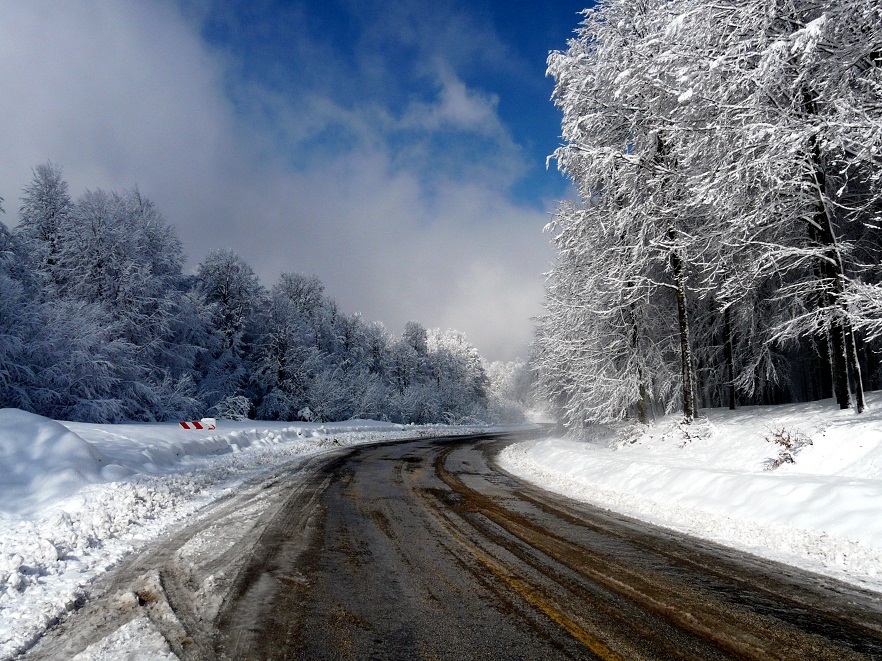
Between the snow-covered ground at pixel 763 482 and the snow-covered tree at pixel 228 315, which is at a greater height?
the snow-covered tree at pixel 228 315

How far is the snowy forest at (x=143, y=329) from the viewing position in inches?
777

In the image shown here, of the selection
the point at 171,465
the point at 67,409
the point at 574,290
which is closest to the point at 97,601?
the point at 171,465

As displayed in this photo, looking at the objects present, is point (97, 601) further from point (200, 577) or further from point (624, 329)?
point (624, 329)

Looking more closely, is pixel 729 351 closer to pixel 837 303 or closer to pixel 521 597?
pixel 837 303

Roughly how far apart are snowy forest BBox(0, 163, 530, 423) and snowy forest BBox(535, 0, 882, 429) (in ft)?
45.5

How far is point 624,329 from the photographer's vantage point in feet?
54.8

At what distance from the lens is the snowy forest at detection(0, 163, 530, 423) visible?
19734mm

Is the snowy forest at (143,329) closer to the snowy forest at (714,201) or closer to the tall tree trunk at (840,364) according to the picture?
the snowy forest at (714,201)

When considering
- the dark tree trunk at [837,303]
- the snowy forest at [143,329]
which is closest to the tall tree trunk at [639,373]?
the dark tree trunk at [837,303]

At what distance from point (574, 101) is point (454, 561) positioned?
14.2 metres

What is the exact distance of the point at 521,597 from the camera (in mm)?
4027

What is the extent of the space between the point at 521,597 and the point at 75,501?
6986 millimetres

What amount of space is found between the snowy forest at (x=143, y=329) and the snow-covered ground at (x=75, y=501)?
7.77 meters

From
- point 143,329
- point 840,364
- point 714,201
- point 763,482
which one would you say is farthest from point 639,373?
point 143,329
